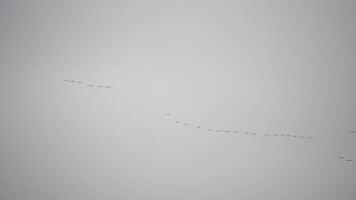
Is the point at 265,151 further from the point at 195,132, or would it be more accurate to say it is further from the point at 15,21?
the point at 15,21

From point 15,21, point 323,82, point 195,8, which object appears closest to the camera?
point 15,21

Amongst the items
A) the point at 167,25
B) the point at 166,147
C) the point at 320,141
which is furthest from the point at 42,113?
the point at 320,141

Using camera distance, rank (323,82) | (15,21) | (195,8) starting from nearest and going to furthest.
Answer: (15,21), (195,8), (323,82)

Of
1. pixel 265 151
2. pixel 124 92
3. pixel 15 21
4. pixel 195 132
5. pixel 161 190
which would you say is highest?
pixel 15 21

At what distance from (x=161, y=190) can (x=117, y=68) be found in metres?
0.73

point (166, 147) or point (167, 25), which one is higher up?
point (167, 25)

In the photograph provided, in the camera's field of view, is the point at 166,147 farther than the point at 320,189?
No

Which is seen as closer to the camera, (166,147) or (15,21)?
(15,21)

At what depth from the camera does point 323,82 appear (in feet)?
5.38

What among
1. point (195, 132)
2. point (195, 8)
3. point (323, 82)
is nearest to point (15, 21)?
point (195, 8)

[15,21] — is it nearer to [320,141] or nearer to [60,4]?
[60,4]

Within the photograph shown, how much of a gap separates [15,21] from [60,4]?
9.6 inches

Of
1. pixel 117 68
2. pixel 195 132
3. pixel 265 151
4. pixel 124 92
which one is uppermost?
pixel 117 68

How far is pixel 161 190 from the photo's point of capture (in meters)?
1.57
